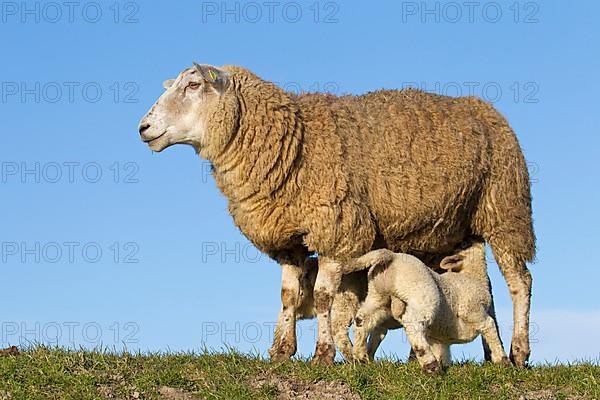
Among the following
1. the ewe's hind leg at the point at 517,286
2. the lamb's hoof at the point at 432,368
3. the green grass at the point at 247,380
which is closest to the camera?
the green grass at the point at 247,380

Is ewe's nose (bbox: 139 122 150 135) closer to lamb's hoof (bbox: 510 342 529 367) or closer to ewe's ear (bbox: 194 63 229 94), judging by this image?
ewe's ear (bbox: 194 63 229 94)

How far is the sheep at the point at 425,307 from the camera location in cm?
1038

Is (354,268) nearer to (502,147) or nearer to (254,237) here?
(254,237)

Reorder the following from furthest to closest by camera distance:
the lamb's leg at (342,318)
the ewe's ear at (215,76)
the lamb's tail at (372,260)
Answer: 1. the lamb's leg at (342,318)
2. the ewe's ear at (215,76)
3. the lamb's tail at (372,260)

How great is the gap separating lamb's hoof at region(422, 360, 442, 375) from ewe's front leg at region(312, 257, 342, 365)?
3.69ft

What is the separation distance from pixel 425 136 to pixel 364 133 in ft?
2.72

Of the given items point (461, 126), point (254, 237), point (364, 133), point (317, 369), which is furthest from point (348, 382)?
point (461, 126)

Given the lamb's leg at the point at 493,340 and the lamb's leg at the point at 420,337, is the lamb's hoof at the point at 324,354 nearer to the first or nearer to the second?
the lamb's leg at the point at 420,337

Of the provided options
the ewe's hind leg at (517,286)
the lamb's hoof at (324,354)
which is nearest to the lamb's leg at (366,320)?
the lamb's hoof at (324,354)

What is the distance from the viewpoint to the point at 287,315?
11508mm

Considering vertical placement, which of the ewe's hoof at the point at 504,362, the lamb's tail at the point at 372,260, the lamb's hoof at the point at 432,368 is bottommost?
the lamb's hoof at the point at 432,368

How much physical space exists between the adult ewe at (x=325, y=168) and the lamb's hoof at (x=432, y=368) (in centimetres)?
116

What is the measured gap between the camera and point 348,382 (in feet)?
31.8

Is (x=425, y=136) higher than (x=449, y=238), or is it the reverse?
(x=425, y=136)
